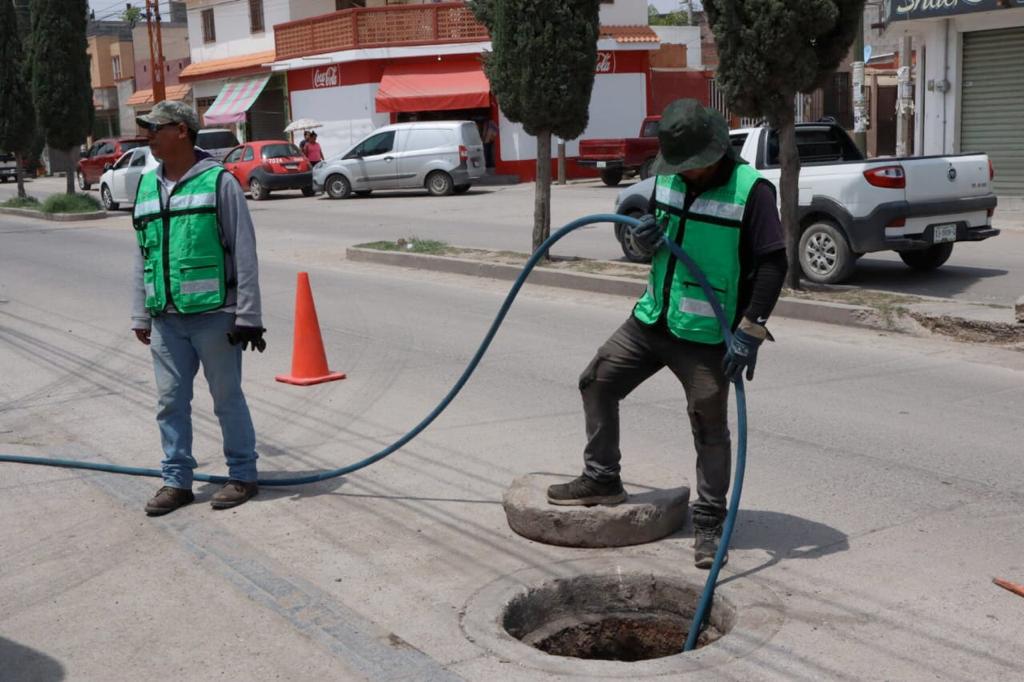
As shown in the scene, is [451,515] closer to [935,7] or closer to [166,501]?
Answer: [166,501]

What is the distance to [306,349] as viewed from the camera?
8852 millimetres

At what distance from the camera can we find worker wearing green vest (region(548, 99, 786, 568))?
457 centimetres

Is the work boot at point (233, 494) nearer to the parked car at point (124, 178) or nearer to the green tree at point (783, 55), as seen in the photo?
the green tree at point (783, 55)

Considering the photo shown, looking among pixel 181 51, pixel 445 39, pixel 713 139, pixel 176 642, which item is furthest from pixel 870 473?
pixel 181 51

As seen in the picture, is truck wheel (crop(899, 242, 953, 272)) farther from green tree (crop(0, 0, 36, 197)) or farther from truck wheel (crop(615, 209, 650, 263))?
green tree (crop(0, 0, 36, 197))

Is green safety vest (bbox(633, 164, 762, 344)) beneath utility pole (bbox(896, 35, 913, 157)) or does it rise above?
beneath

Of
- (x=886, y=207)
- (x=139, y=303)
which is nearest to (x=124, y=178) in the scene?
(x=886, y=207)

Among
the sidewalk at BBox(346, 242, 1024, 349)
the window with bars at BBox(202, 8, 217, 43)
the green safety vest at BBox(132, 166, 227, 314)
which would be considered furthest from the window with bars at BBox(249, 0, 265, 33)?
the green safety vest at BBox(132, 166, 227, 314)

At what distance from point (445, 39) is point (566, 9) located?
75.2 feet

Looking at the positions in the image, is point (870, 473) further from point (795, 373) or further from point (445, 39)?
point (445, 39)

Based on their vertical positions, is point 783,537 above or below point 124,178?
below

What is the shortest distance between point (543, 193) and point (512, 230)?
5.62 meters

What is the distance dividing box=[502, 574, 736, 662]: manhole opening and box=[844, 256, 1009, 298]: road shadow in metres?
8.26

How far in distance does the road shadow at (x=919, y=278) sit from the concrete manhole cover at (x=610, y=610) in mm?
8216
